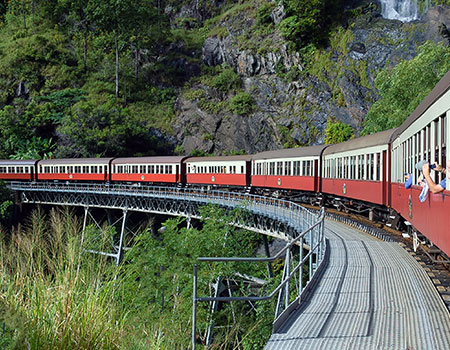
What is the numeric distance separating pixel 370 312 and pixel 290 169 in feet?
74.8

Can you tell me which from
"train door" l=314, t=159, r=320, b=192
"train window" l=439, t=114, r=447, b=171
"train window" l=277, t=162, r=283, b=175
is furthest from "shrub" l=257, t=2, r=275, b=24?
"train window" l=439, t=114, r=447, b=171

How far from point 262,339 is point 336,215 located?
16583 mm

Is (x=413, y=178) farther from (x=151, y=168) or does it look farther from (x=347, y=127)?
(x=347, y=127)

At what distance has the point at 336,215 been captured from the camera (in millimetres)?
23266

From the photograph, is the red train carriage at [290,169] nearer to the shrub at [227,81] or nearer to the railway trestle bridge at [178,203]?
the railway trestle bridge at [178,203]

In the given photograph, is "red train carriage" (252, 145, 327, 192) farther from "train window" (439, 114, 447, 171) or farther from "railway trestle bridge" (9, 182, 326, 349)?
"train window" (439, 114, 447, 171)

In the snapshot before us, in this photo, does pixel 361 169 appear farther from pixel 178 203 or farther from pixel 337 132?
pixel 337 132

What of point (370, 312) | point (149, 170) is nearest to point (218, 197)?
point (149, 170)

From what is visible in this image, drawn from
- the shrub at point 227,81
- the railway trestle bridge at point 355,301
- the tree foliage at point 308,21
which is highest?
the tree foliage at point 308,21

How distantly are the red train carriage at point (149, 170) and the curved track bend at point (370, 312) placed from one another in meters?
30.9

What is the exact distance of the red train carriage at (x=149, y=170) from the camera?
41.8 m

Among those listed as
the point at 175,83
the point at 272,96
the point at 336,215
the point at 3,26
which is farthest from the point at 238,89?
the point at 3,26

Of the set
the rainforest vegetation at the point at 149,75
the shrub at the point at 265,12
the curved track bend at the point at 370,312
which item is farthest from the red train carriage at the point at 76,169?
the curved track bend at the point at 370,312

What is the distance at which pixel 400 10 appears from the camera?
58.0m
